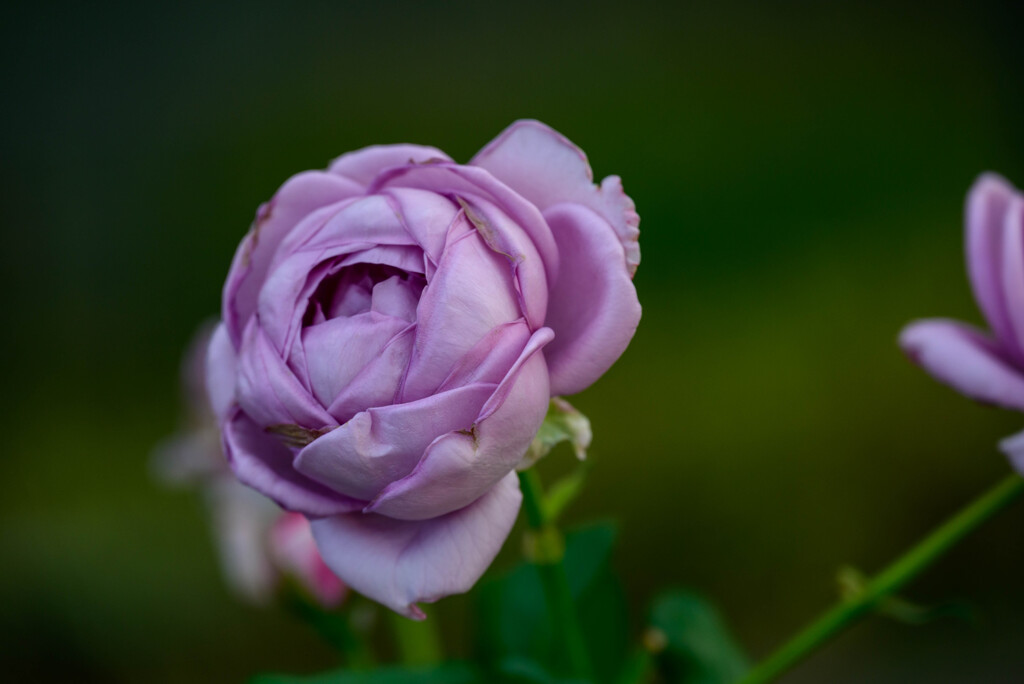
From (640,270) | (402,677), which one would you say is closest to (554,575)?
(402,677)

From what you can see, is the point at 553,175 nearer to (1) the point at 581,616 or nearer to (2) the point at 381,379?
(2) the point at 381,379

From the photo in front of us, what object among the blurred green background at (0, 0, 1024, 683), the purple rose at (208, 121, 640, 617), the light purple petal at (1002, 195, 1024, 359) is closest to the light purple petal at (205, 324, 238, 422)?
the purple rose at (208, 121, 640, 617)

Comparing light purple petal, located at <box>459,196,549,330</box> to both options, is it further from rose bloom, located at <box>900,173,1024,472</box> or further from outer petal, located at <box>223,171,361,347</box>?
rose bloom, located at <box>900,173,1024,472</box>

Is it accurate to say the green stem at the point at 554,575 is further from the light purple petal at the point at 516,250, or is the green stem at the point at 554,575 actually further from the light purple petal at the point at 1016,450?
the light purple petal at the point at 1016,450

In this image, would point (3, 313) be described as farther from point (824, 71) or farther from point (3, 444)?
point (824, 71)

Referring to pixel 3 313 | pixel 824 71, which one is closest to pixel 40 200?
pixel 3 313

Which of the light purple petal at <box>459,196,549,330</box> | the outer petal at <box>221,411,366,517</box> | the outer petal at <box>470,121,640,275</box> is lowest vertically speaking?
the outer petal at <box>221,411,366,517</box>
